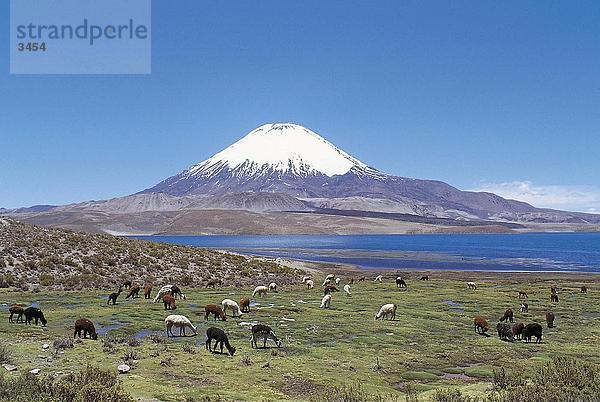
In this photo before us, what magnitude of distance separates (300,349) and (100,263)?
31827mm

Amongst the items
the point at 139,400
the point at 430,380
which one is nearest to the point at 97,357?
the point at 139,400

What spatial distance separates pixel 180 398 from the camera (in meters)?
12.0

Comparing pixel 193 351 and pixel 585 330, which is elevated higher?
pixel 193 351

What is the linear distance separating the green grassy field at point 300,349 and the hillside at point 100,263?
630cm

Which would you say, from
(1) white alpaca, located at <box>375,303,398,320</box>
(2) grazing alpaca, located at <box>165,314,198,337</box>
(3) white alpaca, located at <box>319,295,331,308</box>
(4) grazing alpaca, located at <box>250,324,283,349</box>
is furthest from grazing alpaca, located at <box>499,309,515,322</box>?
(2) grazing alpaca, located at <box>165,314,198,337</box>

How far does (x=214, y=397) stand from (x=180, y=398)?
84 cm

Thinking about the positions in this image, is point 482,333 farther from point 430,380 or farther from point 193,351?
point 193,351

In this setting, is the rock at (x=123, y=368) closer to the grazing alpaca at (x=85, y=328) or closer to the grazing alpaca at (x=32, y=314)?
the grazing alpaca at (x=85, y=328)

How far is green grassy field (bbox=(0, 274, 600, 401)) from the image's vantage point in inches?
547

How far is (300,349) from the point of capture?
18766 millimetres

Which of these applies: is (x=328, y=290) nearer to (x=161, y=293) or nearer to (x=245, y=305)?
(x=245, y=305)

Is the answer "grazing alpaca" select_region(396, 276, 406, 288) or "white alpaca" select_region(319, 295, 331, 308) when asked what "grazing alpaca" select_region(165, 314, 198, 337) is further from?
"grazing alpaca" select_region(396, 276, 406, 288)

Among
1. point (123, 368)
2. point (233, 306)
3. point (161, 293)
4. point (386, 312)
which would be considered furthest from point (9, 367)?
point (386, 312)

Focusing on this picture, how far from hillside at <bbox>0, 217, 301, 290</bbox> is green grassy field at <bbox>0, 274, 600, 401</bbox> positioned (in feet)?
20.7
